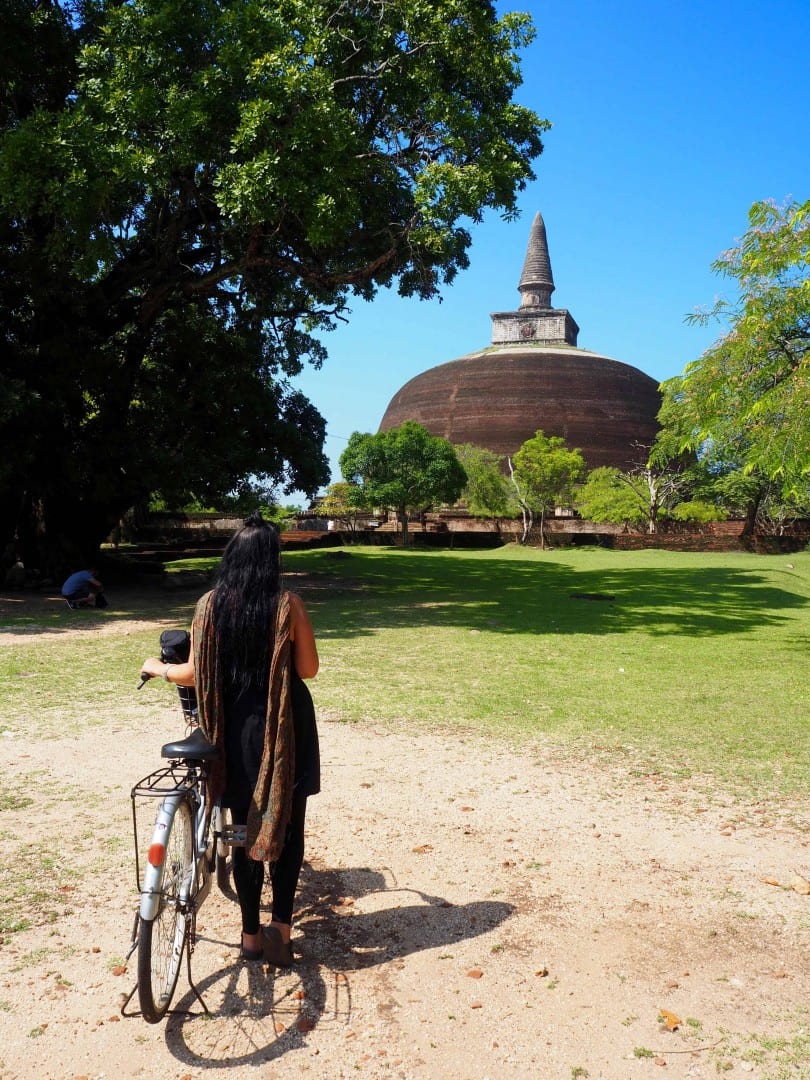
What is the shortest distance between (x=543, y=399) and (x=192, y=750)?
210 ft

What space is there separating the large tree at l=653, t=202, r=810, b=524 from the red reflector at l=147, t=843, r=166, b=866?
302 inches

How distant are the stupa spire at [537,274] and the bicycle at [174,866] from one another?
75300 millimetres

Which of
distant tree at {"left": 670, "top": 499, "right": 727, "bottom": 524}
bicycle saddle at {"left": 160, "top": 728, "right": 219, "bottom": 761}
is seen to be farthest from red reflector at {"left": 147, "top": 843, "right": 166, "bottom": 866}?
distant tree at {"left": 670, "top": 499, "right": 727, "bottom": 524}

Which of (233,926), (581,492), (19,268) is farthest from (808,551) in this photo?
(233,926)

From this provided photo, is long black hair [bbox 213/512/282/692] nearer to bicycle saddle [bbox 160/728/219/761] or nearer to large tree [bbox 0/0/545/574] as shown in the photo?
bicycle saddle [bbox 160/728/219/761]

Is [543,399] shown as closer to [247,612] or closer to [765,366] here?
[765,366]

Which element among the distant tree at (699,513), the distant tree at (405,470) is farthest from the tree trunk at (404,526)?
the distant tree at (699,513)

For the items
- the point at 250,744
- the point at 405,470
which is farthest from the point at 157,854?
the point at 405,470

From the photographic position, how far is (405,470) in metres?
37.6

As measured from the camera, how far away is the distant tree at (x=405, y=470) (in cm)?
3725

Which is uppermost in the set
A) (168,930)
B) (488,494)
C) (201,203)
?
(201,203)

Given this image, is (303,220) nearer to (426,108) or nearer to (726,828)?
(426,108)

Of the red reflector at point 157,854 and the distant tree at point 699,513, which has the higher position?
the distant tree at point 699,513

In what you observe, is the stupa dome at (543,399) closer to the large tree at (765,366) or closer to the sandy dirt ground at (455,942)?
the large tree at (765,366)
